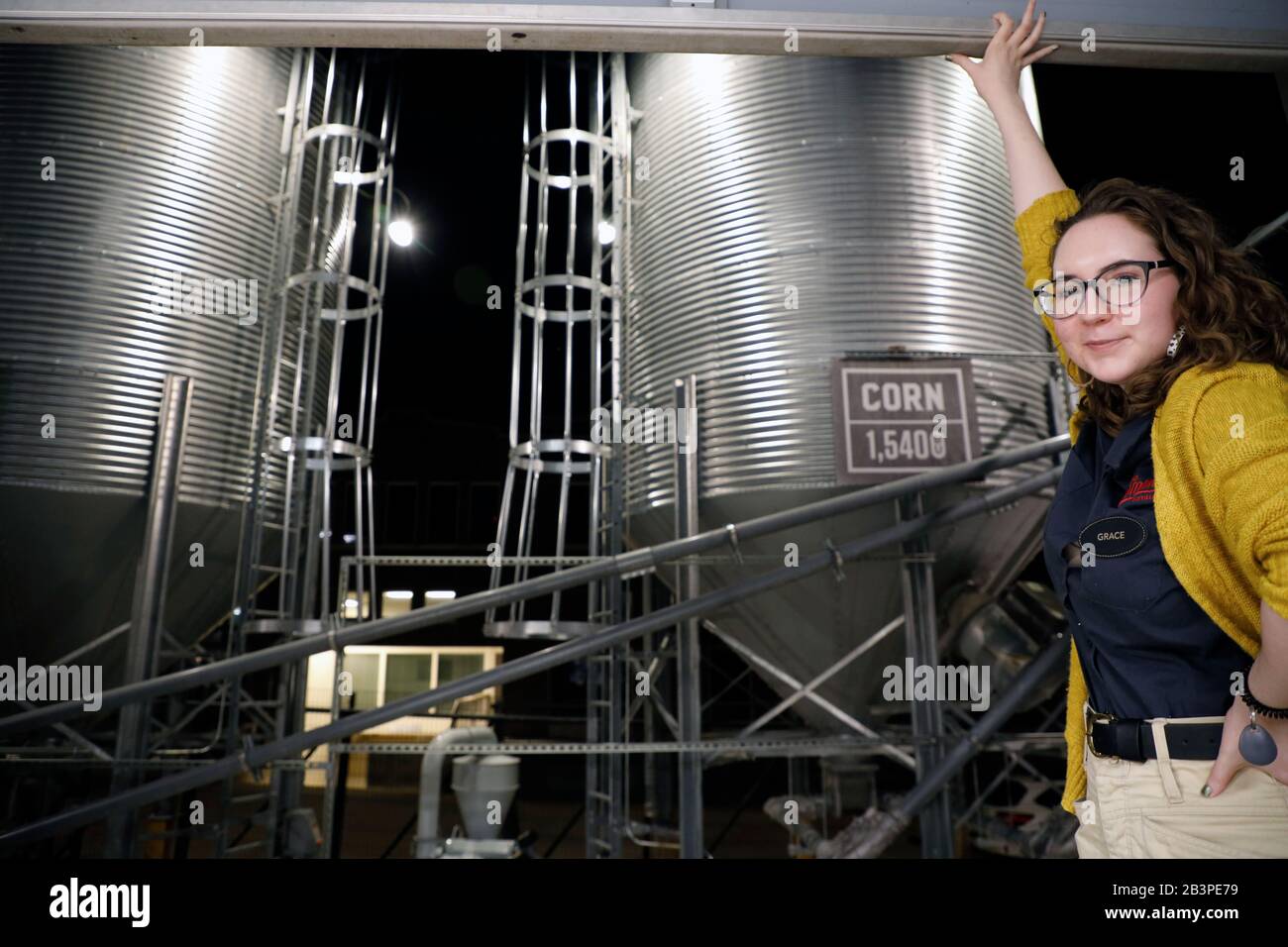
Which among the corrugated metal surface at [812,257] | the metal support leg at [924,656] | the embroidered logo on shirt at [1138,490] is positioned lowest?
the metal support leg at [924,656]

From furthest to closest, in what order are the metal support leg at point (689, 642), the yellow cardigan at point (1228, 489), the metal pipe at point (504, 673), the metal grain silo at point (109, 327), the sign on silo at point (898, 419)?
the metal grain silo at point (109, 327) < the sign on silo at point (898, 419) < the metal support leg at point (689, 642) < the metal pipe at point (504, 673) < the yellow cardigan at point (1228, 489)

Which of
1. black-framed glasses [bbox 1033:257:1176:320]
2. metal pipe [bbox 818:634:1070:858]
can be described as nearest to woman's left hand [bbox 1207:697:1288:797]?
black-framed glasses [bbox 1033:257:1176:320]

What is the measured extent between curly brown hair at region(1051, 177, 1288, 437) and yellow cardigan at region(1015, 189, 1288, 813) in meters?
0.05

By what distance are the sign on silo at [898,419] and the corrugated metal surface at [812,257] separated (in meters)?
0.18

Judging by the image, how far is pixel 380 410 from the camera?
20.5 metres

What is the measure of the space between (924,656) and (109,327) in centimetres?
687

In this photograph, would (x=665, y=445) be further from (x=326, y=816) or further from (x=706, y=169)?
(x=326, y=816)

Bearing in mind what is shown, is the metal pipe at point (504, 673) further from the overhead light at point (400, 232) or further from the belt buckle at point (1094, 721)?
the overhead light at point (400, 232)

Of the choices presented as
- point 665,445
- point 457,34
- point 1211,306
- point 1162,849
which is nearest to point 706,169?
point 665,445

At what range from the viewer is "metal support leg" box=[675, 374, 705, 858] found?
5723 millimetres

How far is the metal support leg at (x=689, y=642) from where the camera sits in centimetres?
572

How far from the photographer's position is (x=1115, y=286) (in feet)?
5.33

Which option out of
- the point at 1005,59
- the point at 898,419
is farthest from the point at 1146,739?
the point at 898,419

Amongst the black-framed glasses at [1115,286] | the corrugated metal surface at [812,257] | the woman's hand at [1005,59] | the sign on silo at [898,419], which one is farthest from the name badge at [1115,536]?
the corrugated metal surface at [812,257]
